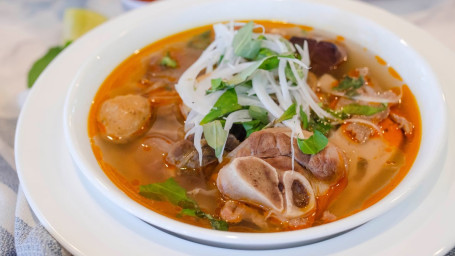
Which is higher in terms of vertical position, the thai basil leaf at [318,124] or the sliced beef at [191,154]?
the thai basil leaf at [318,124]

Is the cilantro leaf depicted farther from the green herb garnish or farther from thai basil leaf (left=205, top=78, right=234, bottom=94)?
the green herb garnish

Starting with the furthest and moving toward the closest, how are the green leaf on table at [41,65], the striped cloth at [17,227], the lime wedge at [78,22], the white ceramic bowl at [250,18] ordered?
the lime wedge at [78,22] → the green leaf on table at [41,65] → the striped cloth at [17,227] → the white ceramic bowl at [250,18]

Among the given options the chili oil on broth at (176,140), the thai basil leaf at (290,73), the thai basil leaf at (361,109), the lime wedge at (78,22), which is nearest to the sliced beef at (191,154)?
the chili oil on broth at (176,140)

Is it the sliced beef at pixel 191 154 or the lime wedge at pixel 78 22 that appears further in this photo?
the lime wedge at pixel 78 22

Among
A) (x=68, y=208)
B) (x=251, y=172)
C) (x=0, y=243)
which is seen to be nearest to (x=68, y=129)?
(x=68, y=208)

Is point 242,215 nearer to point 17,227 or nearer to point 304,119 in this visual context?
point 304,119

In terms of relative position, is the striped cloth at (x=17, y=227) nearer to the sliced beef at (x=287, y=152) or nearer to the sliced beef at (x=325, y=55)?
the sliced beef at (x=287, y=152)

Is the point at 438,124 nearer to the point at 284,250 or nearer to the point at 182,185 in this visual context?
the point at 284,250

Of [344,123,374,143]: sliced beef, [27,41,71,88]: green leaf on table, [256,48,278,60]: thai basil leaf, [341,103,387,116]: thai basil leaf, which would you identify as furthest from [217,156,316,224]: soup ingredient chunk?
[27,41,71,88]: green leaf on table
